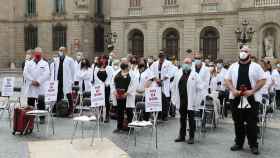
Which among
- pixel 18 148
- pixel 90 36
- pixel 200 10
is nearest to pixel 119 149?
pixel 18 148

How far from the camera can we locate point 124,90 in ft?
42.2

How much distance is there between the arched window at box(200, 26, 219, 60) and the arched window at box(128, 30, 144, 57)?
6.10 m

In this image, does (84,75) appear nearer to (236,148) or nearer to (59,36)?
(236,148)

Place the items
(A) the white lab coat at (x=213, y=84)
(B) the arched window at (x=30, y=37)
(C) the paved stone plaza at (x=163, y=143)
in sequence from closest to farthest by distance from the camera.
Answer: (C) the paved stone plaza at (x=163, y=143)
(A) the white lab coat at (x=213, y=84)
(B) the arched window at (x=30, y=37)

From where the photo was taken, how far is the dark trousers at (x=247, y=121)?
411 inches

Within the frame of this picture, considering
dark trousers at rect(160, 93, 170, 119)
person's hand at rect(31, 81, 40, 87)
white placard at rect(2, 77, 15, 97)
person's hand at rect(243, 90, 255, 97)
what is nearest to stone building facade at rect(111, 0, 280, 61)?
dark trousers at rect(160, 93, 170, 119)

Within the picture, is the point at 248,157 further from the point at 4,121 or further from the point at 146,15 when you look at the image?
the point at 146,15

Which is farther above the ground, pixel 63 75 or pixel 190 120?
pixel 63 75

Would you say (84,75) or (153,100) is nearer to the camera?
(153,100)

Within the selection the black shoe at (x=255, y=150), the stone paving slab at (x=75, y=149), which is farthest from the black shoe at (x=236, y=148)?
the stone paving slab at (x=75, y=149)

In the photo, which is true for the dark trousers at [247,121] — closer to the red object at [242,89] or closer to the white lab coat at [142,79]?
the red object at [242,89]

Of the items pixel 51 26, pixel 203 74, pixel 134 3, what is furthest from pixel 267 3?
pixel 51 26

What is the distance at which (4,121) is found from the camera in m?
15.1

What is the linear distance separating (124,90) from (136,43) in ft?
99.3
